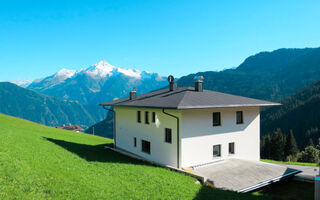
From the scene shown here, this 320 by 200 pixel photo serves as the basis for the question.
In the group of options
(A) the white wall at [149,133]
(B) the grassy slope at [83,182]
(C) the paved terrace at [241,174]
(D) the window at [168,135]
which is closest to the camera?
(B) the grassy slope at [83,182]

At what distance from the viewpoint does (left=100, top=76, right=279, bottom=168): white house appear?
14617 millimetres

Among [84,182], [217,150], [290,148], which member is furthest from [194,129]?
[290,148]

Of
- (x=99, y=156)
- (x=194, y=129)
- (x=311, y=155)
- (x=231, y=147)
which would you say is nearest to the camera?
(x=194, y=129)

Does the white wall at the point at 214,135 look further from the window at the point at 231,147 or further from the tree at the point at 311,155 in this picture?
the tree at the point at 311,155

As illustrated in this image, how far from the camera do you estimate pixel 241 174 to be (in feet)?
44.8

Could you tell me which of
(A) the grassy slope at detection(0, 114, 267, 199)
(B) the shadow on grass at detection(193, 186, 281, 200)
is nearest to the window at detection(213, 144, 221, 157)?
(A) the grassy slope at detection(0, 114, 267, 199)

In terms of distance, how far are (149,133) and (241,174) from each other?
750cm

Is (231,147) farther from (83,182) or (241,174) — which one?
(83,182)

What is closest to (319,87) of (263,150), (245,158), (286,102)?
(286,102)

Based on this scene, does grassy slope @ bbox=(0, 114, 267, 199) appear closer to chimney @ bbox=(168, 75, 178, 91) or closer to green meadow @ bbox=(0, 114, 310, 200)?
green meadow @ bbox=(0, 114, 310, 200)

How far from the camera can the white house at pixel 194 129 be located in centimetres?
1462

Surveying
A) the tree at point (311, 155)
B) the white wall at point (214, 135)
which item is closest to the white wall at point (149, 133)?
the white wall at point (214, 135)

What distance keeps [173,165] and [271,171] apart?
6.58 metres

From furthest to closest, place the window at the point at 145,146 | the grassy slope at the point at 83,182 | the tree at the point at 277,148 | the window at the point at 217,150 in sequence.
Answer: the tree at the point at 277,148 → the window at the point at 145,146 → the window at the point at 217,150 → the grassy slope at the point at 83,182
